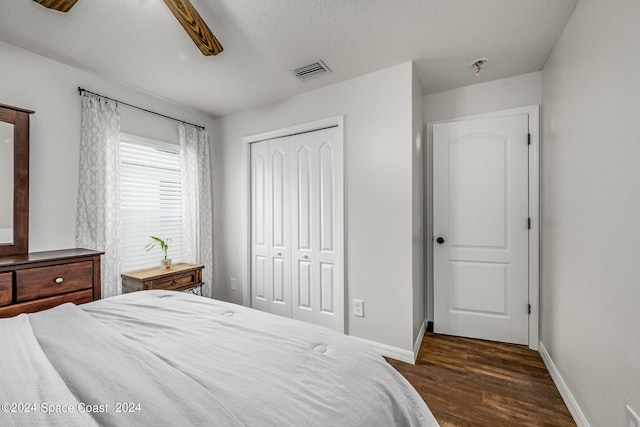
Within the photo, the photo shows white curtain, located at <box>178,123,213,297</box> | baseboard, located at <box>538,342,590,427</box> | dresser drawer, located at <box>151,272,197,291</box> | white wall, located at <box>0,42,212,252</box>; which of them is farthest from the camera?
white curtain, located at <box>178,123,213,297</box>

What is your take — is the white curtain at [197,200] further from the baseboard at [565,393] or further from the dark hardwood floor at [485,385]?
the baseboard at [565,393]

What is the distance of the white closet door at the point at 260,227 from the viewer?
3213 mm

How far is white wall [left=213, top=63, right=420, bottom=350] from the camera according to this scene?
2.33 meters

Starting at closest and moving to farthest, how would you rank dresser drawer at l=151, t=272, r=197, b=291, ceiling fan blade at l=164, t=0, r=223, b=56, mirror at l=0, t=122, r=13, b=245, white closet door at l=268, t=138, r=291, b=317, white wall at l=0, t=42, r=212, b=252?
ceiling fan blade at l=164, t=0, r=223, b=56
mirror at l=0, t=122, r=13, b=245
white wall at l=0, t=42, r=212, b=252
dresser drawer at l=151, t=272, r=197, b=291
white closet door at l=268, t=138, r=291, b=317

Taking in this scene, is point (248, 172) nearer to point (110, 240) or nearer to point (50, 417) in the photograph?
point (110, 240)

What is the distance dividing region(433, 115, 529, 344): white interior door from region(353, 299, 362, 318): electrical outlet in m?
0.86

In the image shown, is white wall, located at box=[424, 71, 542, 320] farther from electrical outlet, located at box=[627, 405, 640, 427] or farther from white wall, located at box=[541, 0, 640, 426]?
electrical outlet, located at box=[627, 405, 640, 427]

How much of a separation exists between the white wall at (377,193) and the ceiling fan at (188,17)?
4.13 feet

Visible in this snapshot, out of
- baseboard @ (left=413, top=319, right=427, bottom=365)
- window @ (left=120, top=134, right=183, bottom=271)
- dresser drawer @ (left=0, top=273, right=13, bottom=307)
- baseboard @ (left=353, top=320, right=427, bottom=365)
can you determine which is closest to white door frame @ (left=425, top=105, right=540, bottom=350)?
baseboard @ (left=413, top=319, right=427, bottom=365)

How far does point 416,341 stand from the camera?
2.43m

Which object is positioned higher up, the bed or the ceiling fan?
the ceiling fan

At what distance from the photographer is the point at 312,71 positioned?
2.44m

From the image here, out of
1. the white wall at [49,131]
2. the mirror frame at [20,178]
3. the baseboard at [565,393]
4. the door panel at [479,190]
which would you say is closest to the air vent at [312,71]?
the door panel at [479,190]

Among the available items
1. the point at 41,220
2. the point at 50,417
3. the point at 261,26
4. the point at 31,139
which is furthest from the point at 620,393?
the point at 31,139
